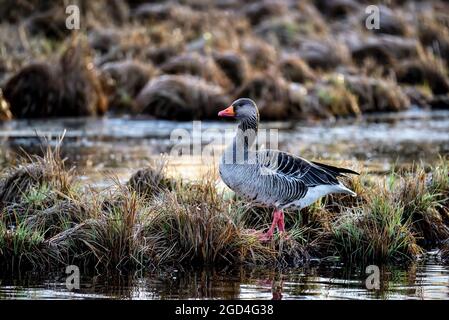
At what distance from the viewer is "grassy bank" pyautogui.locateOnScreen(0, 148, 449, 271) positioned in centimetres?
1135

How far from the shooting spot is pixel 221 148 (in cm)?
2155

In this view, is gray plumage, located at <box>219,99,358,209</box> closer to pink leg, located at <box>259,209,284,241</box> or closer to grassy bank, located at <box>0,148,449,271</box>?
pink leg, located at <box>259,209,284,241</box>

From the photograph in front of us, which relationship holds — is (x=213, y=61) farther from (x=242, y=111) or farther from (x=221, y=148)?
(x=242, y=111)

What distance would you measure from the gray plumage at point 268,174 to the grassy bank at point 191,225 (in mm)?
400

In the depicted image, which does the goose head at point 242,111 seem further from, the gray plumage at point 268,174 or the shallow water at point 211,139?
the shallow water at point 211,139

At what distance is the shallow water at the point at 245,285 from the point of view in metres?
10.3

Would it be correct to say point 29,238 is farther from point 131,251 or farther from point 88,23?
point 88,23

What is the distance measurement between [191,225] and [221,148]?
10.1 metres

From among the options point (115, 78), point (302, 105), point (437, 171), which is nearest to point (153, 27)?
point (115, 78)

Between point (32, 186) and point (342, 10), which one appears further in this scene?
point (342, 10)

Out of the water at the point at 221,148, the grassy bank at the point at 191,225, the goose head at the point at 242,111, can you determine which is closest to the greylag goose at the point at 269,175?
the goose head at the point at 242,111
